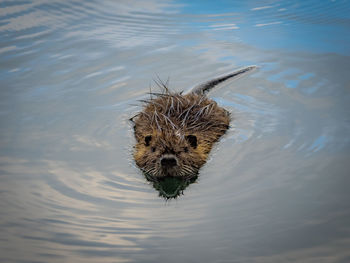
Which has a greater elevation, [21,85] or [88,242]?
[21,85]

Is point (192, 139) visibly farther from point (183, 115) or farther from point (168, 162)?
point (183, 115)

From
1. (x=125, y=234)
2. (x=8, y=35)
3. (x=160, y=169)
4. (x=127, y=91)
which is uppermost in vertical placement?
(x=8, y=35)

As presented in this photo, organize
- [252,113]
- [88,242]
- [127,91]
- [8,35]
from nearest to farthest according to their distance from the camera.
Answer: [88,242] → [252,113] → [127,91] → [8,35]

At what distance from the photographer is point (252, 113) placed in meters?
7.33

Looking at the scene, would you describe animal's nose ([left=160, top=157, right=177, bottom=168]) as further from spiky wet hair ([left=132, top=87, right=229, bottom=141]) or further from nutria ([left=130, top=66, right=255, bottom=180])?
spiky wet hair ([left=132, top=87, right=229, bottom=141])

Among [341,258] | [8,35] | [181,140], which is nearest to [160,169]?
[181,140]

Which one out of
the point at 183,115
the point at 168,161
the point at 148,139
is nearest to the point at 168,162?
the point at 168,161

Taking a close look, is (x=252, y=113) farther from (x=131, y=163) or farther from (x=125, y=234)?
(x=125, y=234)

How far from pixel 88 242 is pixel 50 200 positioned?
0.96 meters

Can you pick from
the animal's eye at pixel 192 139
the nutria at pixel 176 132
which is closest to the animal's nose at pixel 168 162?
the nutria at pixel 176 132

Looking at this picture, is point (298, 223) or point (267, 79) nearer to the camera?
point (298, 223)

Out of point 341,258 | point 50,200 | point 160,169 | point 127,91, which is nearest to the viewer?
point 341,258

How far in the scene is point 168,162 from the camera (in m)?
5.65

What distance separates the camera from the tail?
8.10m
